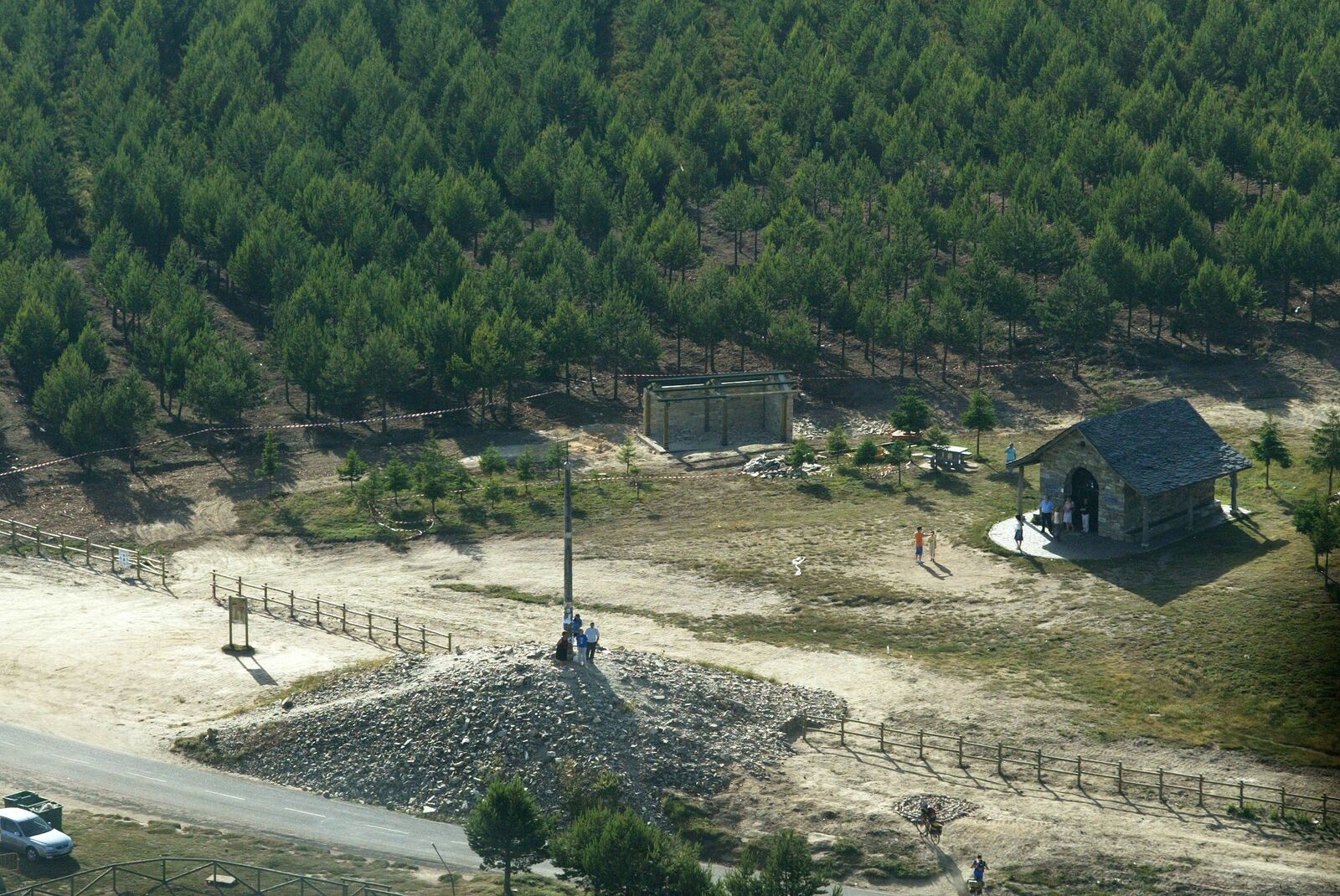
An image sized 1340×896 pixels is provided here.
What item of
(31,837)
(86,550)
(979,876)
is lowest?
(979,876)

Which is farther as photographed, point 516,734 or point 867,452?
point 867,452

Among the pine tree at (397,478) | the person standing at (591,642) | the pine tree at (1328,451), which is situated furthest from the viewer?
the pine tree at (397,478)

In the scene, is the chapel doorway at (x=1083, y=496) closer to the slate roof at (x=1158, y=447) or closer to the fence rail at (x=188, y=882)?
the slate roof at (x=1158, y=447)

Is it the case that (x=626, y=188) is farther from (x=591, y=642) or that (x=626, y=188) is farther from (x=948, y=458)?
(x=591, y=642)

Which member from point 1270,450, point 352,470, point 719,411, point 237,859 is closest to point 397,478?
point 352,470

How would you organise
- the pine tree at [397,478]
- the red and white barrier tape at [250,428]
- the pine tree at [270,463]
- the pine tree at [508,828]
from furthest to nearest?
the red and white barrier tape at [250,428] → the pine tree at [270,463] → the pine tree at [397,478] → the pine tree at [508,828]

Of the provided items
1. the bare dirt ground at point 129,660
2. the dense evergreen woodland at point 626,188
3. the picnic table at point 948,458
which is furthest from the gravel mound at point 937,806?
the dense evergreen woodland at point 626,188

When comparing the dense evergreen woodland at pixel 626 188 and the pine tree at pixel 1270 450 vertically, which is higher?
the dense evergreen woodland at pixel 626 188

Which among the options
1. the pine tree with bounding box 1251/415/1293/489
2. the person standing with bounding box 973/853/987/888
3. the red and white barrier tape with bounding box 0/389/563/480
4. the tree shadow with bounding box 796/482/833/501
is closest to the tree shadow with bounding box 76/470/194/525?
the red and white barrier tape with bounding box 0/389/563/480
